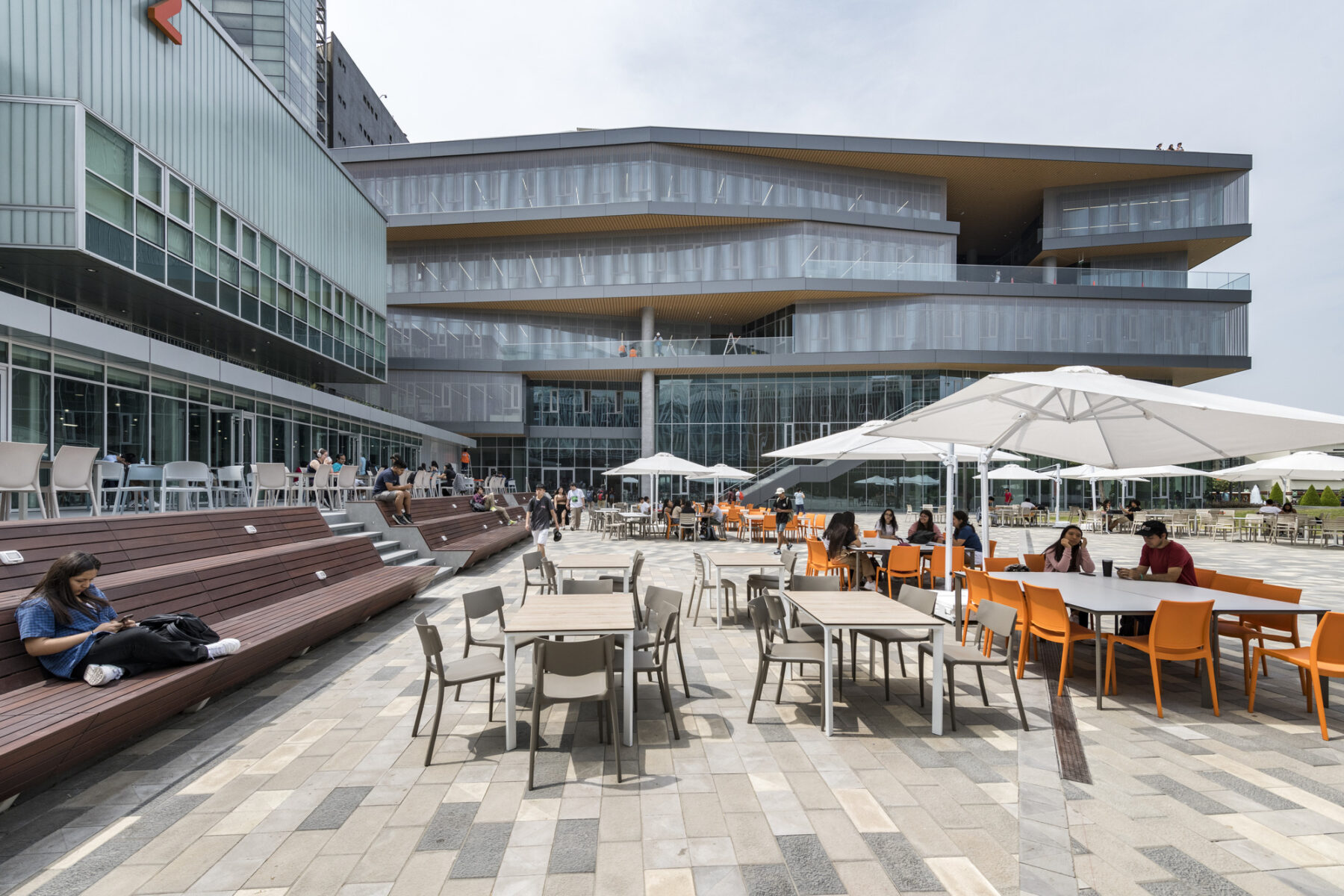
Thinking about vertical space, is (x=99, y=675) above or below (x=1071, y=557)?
below

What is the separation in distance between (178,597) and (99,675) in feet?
5.34

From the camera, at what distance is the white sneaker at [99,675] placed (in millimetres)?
4301

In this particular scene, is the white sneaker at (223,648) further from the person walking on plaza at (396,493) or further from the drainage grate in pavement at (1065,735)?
the person walking on plaza at (396,493)

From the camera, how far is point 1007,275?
31500 millimetres

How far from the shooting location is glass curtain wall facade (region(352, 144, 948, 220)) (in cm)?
3209

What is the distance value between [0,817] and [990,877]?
519 cm

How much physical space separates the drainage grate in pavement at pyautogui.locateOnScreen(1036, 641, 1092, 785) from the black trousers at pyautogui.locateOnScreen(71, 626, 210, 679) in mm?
6208

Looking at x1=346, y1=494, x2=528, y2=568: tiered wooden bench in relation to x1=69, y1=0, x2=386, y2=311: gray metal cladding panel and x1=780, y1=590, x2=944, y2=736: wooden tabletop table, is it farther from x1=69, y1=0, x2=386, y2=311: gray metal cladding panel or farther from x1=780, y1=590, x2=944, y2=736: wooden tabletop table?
x1=780, y1=590, x2=944, y2=736: wooden tabletop table

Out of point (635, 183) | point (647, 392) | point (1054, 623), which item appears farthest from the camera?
point (647, 392)

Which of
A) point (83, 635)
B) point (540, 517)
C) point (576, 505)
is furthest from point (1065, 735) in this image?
point (576, 505)

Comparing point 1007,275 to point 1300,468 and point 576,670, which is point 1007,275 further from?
point 576,670

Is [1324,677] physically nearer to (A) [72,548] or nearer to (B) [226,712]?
(B) [226,712]

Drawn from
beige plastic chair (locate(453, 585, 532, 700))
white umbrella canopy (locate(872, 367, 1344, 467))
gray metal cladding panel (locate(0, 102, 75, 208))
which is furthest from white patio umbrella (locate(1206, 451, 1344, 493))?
gray metal cladding panel (locate(0, 102, 75, 208))

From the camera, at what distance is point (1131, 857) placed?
10.7ft
